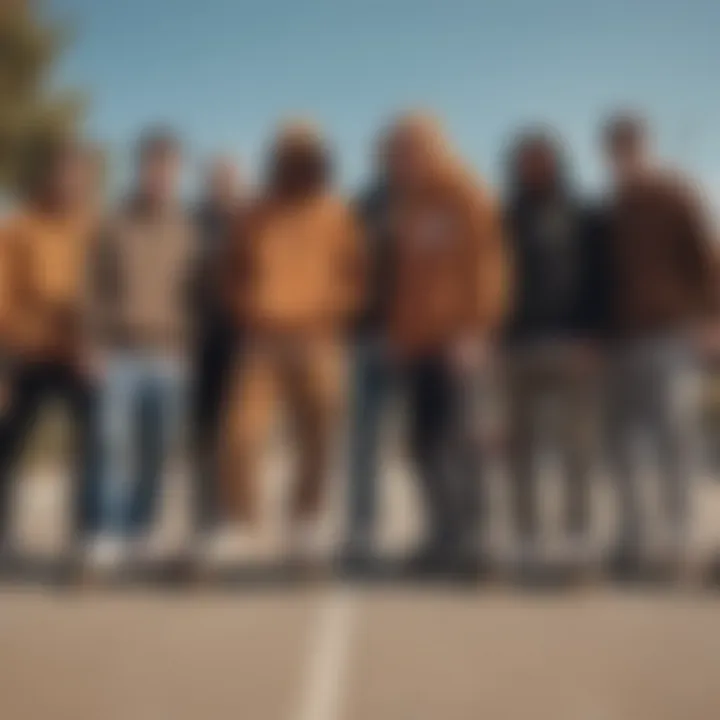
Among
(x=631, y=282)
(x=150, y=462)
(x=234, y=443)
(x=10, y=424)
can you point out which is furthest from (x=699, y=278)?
(x=10, y=424)

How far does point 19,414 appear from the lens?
16.1 ft

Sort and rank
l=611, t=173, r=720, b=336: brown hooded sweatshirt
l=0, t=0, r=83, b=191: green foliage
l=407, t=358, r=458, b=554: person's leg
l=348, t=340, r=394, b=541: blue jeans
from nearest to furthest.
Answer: l=611, t=173, r=720, b=336: brown hooded sweatshirt < l=407, t=358, r=458, b=554: person's leg < l=348, t=340, r=394, b=541: blue jeans < l=0, t=0, r=83, b=191: green foliage

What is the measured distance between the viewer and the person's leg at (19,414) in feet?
16.0

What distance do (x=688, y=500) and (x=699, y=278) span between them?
0.94m

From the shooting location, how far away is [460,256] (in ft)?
15.3

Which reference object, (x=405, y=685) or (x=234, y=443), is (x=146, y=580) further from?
(x=405, y=685)

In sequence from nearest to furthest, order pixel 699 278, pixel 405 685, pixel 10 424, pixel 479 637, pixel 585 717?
pixel 585 717 → pixel 405 685 → pixel 479 637 → pixel 699 278 → pixel 10 424

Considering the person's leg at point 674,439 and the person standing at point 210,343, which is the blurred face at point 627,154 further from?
the person standing at point 210,343

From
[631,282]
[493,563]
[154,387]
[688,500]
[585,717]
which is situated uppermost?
[631,282]

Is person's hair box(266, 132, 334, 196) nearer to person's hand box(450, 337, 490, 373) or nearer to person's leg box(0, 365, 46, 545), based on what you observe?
person's hand box(450, 337, 490, 373)

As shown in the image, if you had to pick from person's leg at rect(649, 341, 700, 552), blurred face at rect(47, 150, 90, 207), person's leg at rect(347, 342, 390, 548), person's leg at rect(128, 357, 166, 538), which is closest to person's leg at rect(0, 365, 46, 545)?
person's leg at rect(128, 357, 166, 538)

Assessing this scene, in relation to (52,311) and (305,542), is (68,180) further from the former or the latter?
(305,542)

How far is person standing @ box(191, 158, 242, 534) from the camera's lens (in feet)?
15.7

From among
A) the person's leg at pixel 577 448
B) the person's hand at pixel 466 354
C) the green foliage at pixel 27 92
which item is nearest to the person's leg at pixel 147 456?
the person's hand at pixel 466 354
